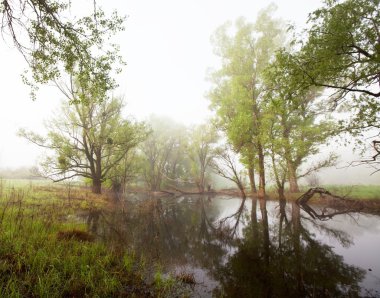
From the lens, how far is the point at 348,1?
9.39 metres

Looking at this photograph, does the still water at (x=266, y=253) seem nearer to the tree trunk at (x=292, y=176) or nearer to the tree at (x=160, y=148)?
the tree trunk at (x=292, y=176)

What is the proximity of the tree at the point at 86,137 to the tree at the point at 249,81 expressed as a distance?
993 cm

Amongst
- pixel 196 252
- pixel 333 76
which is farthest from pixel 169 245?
pixel 333 76

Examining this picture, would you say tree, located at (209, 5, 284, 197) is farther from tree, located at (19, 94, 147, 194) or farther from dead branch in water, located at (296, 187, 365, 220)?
tree, located at (19, 94, 147, 194)

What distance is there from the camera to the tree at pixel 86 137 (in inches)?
762

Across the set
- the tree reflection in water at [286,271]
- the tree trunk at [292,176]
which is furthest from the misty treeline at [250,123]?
the tree reflection in water at [286,271]

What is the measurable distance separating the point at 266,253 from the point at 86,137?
66.1ft

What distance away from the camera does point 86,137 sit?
21438 mm

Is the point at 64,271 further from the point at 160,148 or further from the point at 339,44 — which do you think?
the point at 160,148

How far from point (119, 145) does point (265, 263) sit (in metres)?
18.7

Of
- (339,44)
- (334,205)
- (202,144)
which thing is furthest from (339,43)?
(202,144)

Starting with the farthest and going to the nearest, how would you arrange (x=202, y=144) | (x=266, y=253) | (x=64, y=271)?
1. (x=202, y=144)
2. (x=266, y=253)
3. (x=64, y=271)

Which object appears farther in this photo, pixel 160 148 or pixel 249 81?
pixel 160 148

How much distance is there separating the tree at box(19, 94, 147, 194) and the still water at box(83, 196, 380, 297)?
10822 mm
